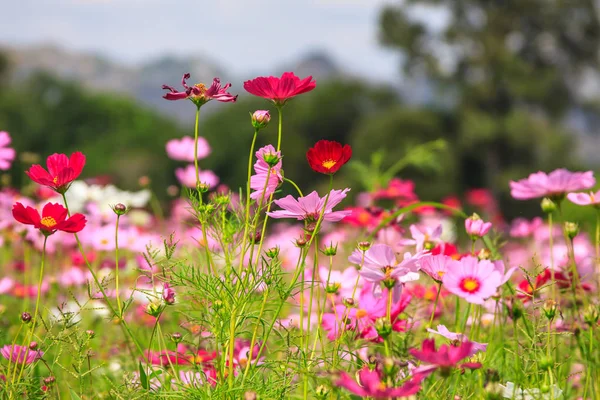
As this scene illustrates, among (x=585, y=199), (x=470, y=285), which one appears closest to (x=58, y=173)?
(x=470, y=285)

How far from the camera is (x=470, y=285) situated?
0.91m

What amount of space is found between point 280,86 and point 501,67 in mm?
15539

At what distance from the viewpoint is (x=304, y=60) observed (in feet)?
493

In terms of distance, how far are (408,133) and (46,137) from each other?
15937mm

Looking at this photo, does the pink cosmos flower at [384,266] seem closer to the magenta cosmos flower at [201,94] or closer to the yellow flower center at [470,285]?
the yellow flower center at [470,285]

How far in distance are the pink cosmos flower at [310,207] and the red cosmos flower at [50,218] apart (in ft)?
0.97

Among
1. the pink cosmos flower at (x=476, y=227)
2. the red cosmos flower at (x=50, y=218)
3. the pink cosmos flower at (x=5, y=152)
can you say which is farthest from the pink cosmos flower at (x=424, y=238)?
the pink cosmos flower at (x=5, y=152)

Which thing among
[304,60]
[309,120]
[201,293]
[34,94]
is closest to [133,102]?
[34,94]

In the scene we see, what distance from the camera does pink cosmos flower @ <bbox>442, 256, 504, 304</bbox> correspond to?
0.88 m

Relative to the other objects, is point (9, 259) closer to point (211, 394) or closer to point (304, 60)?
point (211, 394)

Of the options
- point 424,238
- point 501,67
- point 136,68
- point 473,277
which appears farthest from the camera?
point 136,68

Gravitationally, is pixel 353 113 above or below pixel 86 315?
below

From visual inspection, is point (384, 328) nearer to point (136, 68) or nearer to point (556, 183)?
point (556, 183)

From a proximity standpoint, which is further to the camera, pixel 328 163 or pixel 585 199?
pixel 585 199
